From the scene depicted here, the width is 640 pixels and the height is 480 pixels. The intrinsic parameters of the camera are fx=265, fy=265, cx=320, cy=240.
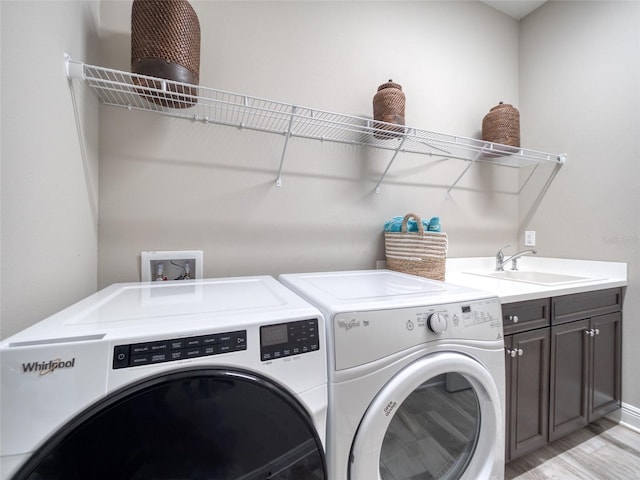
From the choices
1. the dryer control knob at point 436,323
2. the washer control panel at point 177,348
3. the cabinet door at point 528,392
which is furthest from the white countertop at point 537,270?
the washer control panel at point 177,348

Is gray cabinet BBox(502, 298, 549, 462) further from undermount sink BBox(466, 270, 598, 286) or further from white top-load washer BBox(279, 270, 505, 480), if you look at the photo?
undermount sink BBox(466, 270, 598, 286)

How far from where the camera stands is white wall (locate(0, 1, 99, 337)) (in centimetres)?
60

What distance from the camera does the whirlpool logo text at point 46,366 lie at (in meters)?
0.47

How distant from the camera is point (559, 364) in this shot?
4.37 feet

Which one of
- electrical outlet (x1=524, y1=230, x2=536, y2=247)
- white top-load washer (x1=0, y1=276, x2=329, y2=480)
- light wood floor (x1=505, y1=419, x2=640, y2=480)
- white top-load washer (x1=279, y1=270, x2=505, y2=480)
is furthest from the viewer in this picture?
electrical outlet (x1=524, y1=230, x2=536, y2=247)

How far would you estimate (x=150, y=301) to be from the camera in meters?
0.83

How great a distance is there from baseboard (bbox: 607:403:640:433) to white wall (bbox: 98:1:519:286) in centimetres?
113

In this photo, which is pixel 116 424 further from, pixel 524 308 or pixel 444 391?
pixel 524 308

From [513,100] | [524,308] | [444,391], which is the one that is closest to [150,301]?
[444,391]

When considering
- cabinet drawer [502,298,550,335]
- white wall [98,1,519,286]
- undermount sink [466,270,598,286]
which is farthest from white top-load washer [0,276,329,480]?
undermount sink [466,270,598,286]

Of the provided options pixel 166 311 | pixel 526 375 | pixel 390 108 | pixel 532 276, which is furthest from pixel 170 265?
pixel 532 276

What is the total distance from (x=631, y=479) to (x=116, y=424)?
2.08 m

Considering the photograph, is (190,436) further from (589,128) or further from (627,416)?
(589,128)

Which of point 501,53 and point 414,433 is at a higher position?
point 501,53
